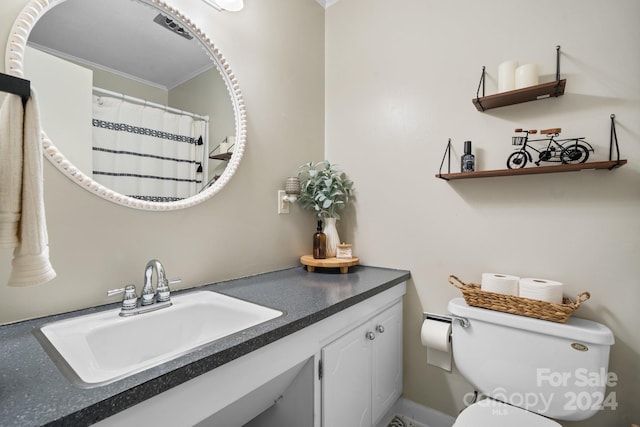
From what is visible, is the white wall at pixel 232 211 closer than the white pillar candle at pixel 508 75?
Yes

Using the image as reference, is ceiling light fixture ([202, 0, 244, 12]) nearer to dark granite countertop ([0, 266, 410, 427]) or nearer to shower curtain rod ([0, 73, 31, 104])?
shower curtain rod ([0, 73, 31, 104])

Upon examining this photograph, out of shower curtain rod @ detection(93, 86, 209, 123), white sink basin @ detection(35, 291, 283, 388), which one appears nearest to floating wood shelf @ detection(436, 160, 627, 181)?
white sink basin @ detection(35, 291, 283, 388)

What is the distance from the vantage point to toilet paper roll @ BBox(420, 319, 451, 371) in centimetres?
133

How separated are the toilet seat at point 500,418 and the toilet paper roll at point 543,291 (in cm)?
39

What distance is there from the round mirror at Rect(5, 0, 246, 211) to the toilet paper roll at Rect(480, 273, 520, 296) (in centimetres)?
121

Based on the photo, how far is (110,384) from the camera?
1.71 feet

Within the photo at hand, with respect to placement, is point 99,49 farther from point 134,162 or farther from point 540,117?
point 540,117

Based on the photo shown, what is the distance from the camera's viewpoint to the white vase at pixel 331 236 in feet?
5.32

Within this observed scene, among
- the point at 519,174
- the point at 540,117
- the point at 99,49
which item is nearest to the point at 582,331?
the point at 519,174

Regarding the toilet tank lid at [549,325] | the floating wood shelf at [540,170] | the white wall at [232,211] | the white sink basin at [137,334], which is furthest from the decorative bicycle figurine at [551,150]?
the white sink basin at [137,334]

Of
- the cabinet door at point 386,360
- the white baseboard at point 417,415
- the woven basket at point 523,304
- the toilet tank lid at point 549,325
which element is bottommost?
the white baseboard at point 417,415

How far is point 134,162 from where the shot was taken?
103 centimetres

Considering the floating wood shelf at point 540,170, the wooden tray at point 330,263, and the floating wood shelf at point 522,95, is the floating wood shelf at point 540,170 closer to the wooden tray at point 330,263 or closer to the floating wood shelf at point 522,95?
the floating wood shelf at point 522,95

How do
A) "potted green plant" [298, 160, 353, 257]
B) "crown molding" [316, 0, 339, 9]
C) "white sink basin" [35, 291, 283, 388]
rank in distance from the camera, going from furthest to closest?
1. "crown molding" [316, 0, 339, 9]
2. "potted green plant" [298, 160, 353, 257]
3. "white sink basin" [35, 291, 283, 388]
